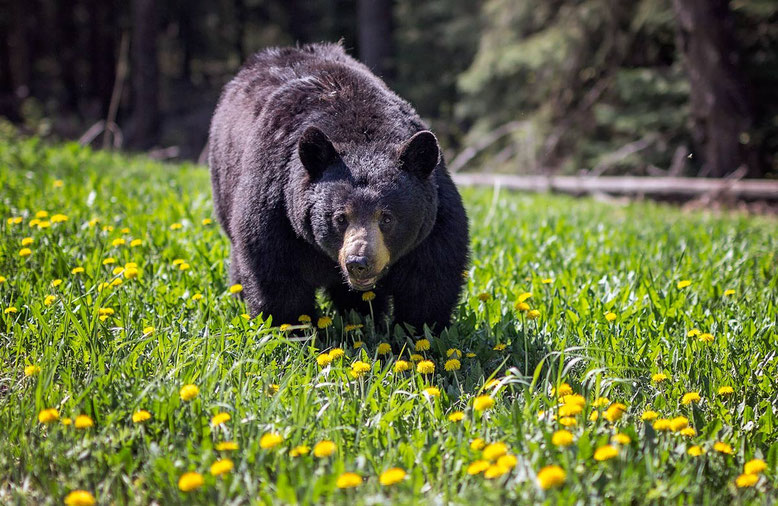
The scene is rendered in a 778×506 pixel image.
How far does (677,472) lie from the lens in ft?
7.46

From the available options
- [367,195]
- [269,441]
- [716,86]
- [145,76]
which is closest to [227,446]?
[269,441]

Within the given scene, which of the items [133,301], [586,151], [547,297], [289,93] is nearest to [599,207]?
[586,151]

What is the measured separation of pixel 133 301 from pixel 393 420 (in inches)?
68.0

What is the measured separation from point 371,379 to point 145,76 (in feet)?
56.1

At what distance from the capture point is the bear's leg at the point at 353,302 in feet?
13.5

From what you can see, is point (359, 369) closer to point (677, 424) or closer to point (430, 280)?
point (430, 280)

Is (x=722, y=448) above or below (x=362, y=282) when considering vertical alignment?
below

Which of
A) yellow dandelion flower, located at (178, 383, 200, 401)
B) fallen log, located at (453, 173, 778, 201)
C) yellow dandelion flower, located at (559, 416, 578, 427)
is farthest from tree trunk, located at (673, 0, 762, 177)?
yellow dandelion flower, located at (178, 383, 200, 401)

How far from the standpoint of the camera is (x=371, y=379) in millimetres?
2988

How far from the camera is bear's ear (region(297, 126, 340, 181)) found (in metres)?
3.27

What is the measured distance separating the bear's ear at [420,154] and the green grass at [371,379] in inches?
34.0

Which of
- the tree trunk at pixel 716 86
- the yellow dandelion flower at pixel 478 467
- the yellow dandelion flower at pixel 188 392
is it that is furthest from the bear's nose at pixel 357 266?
the tree trunk at pixel 716 86

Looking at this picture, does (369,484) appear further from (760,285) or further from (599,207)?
(599,207)

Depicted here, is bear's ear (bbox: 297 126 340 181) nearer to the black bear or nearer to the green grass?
the black bear
